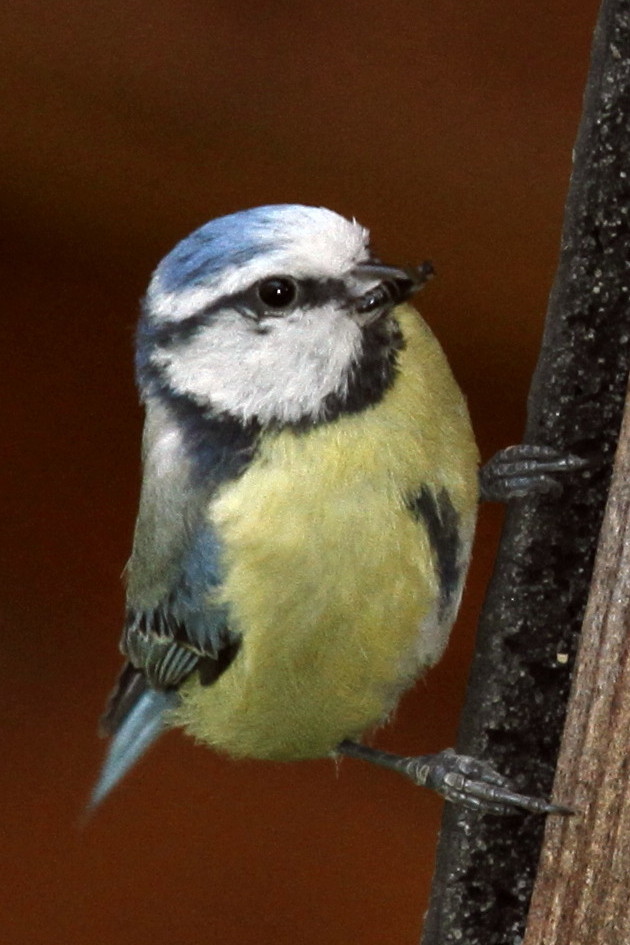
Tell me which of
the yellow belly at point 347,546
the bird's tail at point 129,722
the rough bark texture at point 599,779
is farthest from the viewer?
the bird's tail at point 129,722

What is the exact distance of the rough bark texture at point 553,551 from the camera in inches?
34.1

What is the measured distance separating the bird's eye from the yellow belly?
0.09 meters

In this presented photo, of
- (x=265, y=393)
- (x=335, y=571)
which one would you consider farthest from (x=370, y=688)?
(x=265, y=393)

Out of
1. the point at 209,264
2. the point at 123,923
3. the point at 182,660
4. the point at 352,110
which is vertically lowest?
the point at 123,923

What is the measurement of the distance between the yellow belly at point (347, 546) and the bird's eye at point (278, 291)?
0.09 meters

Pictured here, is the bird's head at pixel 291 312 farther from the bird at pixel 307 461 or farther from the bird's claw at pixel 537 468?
the bird's claw at pixel 537 468

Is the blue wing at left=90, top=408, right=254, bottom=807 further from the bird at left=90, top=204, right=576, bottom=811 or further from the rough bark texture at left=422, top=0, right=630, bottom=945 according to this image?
the rough bark texture at left=422, top=0, right=630, bottom=945

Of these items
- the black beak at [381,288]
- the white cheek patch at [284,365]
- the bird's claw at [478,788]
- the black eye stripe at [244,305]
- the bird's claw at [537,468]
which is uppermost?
the black beak at [381,288]

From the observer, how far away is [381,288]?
1.03m

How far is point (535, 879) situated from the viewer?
87 centimetres

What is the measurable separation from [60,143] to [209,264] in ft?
1.45

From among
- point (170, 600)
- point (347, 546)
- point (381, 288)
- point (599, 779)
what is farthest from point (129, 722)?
point (599, 779)

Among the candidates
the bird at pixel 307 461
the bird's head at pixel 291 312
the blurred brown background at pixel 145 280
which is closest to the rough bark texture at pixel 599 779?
the bird at pixel 307 461

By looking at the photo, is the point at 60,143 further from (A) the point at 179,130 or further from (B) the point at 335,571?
(B) the point at 335,571
